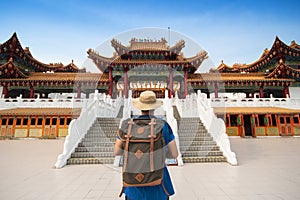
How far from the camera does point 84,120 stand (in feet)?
24.0

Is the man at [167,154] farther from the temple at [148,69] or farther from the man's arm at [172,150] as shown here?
the temple at [148,69]

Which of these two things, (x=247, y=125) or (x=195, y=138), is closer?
(x=195, y=138)

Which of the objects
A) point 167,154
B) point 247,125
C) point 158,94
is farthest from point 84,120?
point 247,125

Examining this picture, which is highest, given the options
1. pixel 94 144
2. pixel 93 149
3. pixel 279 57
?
pixel 279 57

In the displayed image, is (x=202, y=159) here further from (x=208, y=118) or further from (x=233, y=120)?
(x=233, y=120)

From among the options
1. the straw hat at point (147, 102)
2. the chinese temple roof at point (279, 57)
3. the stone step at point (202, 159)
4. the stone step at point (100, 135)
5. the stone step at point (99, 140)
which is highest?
the chinese temple roof at point (279, 57)

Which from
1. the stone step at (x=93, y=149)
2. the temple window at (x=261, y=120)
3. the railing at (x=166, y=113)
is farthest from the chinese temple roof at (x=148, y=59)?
the stone step at (x=93, y=149)

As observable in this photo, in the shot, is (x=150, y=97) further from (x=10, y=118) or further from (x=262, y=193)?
(x=10, y=118)

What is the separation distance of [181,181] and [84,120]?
16.7ft

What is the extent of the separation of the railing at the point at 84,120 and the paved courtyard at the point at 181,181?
601 millimetres

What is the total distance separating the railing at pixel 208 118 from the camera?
599 cm

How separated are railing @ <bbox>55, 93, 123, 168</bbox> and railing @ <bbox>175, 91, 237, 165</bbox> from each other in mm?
4400

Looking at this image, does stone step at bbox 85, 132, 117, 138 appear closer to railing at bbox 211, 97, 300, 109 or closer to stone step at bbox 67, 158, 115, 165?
stone step at bbox 67, 158, 115, 165

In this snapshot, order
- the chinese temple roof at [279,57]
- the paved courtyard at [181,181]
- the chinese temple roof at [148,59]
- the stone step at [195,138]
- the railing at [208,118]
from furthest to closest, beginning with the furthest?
the chinese temple roof at [279,57] < the chinese temple roof at [148,59] < the stone step at [195,138] < the railing at [208,118] < the paved courtyard at [181,181]
